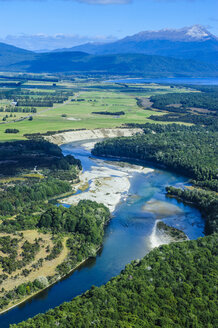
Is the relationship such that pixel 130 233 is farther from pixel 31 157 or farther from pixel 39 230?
pixel 31 157

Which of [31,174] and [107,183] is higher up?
[31,174]

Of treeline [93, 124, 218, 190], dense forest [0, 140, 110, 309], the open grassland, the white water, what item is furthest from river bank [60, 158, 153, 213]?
the open grassland

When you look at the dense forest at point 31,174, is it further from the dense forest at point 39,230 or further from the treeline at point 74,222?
the treeline at point 74,222

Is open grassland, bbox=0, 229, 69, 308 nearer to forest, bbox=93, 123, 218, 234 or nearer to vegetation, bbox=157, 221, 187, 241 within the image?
vegetation, bbox=157, 221, 187, 241

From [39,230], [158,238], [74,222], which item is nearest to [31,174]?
[74,222]

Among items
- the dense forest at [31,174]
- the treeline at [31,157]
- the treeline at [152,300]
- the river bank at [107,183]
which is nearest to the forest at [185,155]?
the river bank at [107,183]
